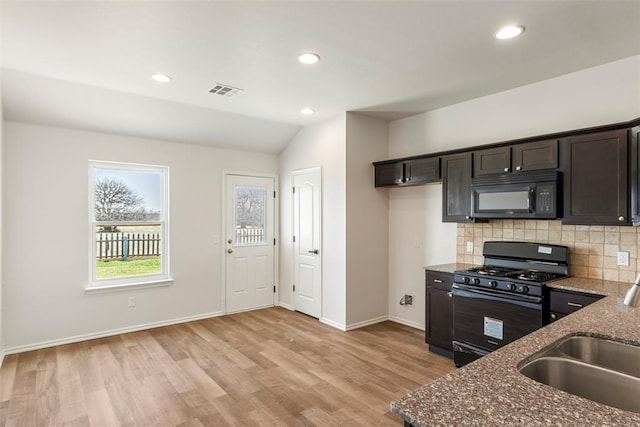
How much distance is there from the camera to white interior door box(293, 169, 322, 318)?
4992 millimetres

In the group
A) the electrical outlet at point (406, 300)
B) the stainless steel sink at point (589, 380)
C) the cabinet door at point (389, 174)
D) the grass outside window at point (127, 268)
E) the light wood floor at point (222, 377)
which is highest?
the cabinet door at point (389, 174)

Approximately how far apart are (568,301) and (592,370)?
1713 millimetres

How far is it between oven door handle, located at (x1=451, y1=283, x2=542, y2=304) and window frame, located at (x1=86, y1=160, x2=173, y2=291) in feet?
11.9

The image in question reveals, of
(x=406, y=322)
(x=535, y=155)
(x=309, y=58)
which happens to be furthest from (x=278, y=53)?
(x=406, y=322)

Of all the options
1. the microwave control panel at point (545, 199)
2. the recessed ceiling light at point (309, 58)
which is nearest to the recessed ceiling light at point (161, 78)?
the recessed ceiling light at point (309, 58)

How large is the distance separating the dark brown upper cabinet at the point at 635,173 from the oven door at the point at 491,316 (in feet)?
2.96

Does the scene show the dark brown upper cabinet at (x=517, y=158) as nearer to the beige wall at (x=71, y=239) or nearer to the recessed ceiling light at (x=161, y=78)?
the recessed ceiling light at (x=161, y=78)

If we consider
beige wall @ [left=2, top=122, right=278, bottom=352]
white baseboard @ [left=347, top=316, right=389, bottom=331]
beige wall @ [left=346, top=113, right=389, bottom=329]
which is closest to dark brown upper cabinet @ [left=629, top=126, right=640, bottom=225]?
beige wall @ [left=346, top=113, right=389, bottom=329]

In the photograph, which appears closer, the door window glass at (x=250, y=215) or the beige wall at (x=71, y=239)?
the beige wall at (x=71, y=239)

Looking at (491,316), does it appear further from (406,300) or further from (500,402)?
(500,402)

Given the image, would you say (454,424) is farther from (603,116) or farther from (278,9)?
(603,116)

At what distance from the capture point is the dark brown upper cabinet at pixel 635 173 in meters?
2.61

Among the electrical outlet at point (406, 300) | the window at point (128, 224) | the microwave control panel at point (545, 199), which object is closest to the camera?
the microwave control panel at point (545, 199)

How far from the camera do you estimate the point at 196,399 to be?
2881mm
